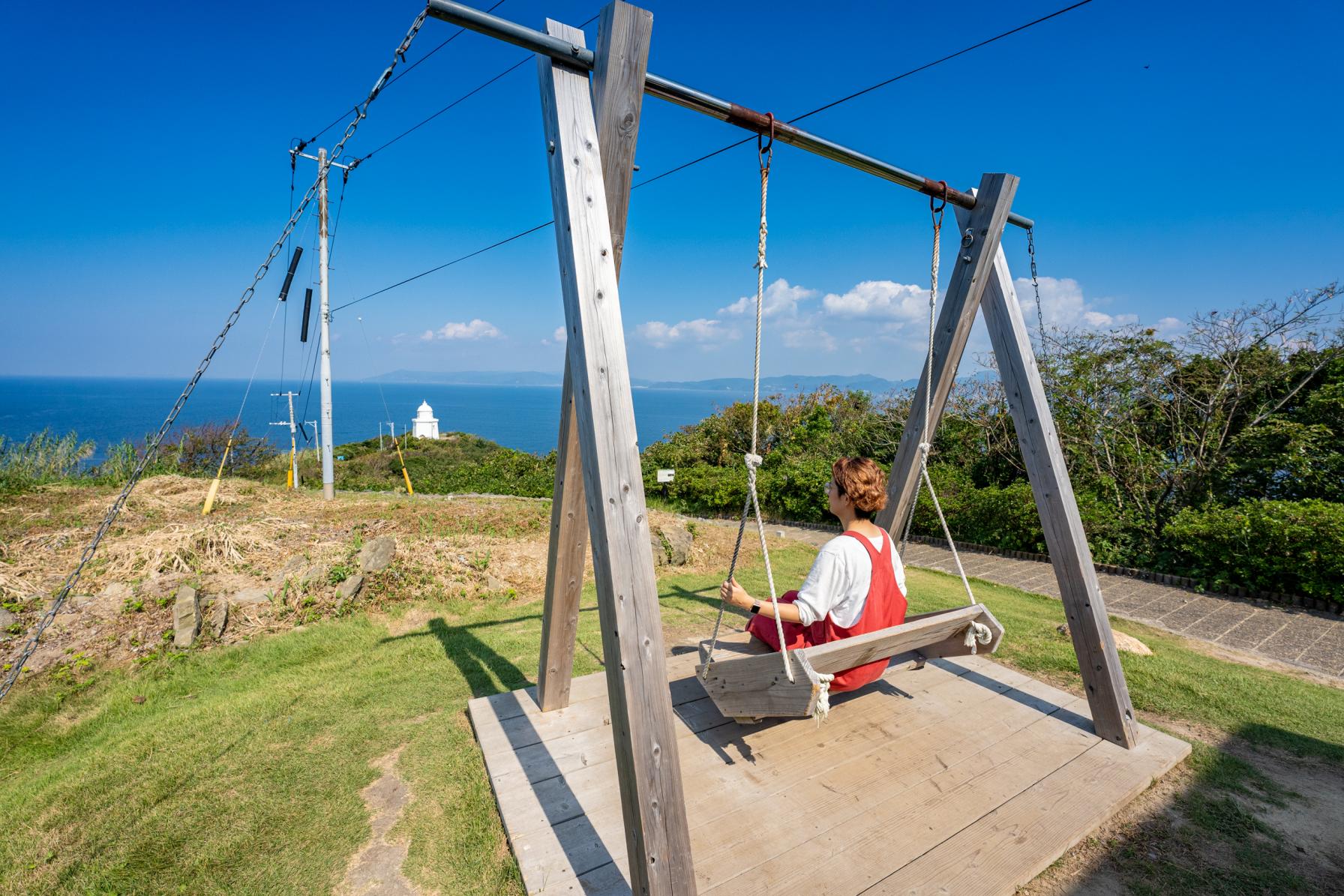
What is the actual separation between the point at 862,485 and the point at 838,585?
0.47 m

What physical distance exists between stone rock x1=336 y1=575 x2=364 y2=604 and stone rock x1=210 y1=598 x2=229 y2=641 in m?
0.79

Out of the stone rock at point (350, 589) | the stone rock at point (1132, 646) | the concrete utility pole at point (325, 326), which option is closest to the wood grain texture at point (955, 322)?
the stone rock at point (1132, 646)

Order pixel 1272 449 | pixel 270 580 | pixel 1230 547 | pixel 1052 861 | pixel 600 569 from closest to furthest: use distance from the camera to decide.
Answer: pixel 600 569 < pixel 1052 861 < pixel 270 580 < pixel 1230 547 < pixel 1272 449

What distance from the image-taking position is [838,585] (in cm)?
271

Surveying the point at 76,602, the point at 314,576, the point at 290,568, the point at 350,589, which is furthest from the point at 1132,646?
the point at 76,602

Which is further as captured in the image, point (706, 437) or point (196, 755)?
point (706, 437)

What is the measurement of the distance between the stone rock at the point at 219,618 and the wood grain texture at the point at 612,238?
10.0ft

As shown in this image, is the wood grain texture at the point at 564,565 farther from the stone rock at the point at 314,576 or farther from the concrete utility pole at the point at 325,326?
the concrete utility pole at the point at 325,326

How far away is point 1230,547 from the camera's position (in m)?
6.66

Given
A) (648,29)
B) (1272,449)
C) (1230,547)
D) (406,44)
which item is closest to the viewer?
(648,29)

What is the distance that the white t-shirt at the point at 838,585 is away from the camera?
2689 millimetres

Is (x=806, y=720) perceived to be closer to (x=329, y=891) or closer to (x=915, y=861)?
(x=915, y=861)

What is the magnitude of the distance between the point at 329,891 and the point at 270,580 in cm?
383

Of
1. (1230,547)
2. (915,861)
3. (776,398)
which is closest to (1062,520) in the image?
(915,861)
